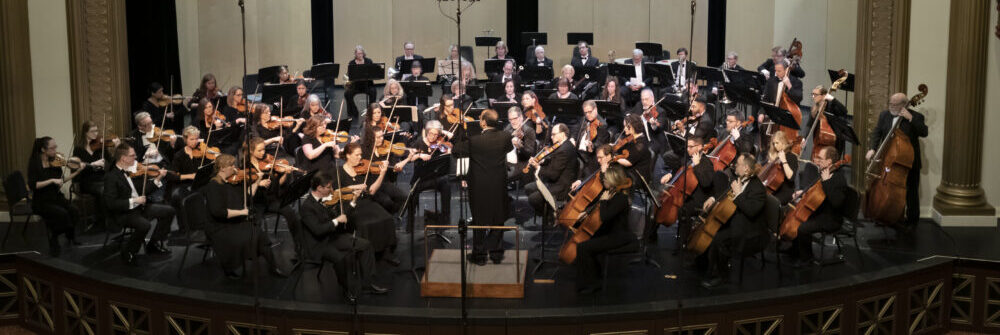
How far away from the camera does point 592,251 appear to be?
782 cm

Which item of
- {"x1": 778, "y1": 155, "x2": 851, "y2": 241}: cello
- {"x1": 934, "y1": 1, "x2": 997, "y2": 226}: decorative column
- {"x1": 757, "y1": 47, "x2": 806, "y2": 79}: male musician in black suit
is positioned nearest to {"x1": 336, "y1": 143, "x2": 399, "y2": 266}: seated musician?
{"x1": 778, "y1": 155, "x2": 851, "y2": 241}: cello

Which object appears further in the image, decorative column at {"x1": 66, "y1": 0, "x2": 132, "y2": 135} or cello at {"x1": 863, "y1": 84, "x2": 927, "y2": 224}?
decorative column at {"x1": 66, "y1": 0, "x2": 132, "y2": 135}

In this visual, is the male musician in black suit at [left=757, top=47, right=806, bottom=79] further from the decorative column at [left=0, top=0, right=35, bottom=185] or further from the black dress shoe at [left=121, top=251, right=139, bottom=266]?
the decorative column at [left=0, top=0, right=35, bottom=185]

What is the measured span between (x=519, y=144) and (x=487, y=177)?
1.83 meters

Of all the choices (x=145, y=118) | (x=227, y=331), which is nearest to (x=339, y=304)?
(x=227, y=331)

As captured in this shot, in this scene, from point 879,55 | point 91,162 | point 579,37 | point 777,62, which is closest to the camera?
point 91,162

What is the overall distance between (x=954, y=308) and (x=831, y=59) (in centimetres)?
771

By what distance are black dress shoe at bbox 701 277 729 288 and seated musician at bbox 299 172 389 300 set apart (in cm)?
249

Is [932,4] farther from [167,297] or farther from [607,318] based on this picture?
[167,297]

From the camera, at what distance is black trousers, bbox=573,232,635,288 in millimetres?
7824

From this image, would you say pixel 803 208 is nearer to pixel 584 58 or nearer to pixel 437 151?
pixel 437 151

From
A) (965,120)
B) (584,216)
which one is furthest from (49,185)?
(965,120)

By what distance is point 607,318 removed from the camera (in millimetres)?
7277

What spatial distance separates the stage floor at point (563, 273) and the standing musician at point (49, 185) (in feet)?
0.72
